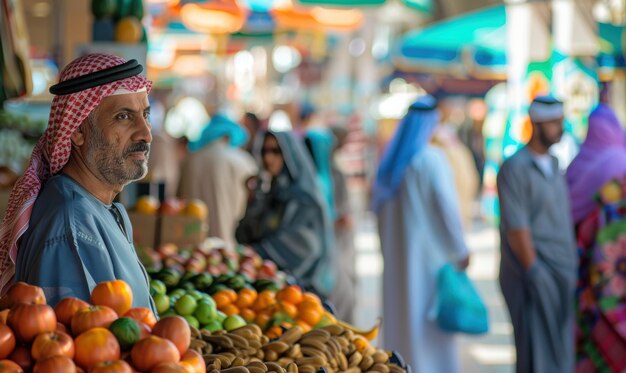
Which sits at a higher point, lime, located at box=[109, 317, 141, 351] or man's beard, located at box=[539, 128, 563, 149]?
lime, located at box=[109, 317, 141, 351]

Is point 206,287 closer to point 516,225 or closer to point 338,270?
point 516,225

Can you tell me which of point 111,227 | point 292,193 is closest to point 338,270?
point 292,193

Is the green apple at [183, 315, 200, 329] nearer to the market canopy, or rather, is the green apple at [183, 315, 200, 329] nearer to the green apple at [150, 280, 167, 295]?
the green apple at [150, 280, 167, 295]

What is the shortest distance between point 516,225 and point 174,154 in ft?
46.7

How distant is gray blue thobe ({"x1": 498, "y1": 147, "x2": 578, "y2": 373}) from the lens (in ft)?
23.0

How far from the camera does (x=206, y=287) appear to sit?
5.11 metres

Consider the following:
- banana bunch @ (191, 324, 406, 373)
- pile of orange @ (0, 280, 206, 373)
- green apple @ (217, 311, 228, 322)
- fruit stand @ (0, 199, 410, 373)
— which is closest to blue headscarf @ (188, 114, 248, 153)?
fruit stand @ (0, 199, 410, 373)

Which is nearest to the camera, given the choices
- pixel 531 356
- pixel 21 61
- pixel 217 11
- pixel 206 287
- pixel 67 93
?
pixel 67 93

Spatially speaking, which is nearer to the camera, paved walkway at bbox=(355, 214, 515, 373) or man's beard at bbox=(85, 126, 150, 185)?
man's beard at bbox=(85, 126, 150, 185)

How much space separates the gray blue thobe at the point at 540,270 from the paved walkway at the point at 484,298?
1960mm

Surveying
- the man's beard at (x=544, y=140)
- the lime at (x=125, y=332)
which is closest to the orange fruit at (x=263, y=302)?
the lime at (x=125, y=332)

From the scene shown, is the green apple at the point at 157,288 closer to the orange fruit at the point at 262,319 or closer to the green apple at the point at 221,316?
the green apple at the point at 221,316

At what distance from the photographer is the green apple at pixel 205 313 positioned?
14.3 ft

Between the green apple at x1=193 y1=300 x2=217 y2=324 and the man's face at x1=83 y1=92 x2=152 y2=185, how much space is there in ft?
3.21
